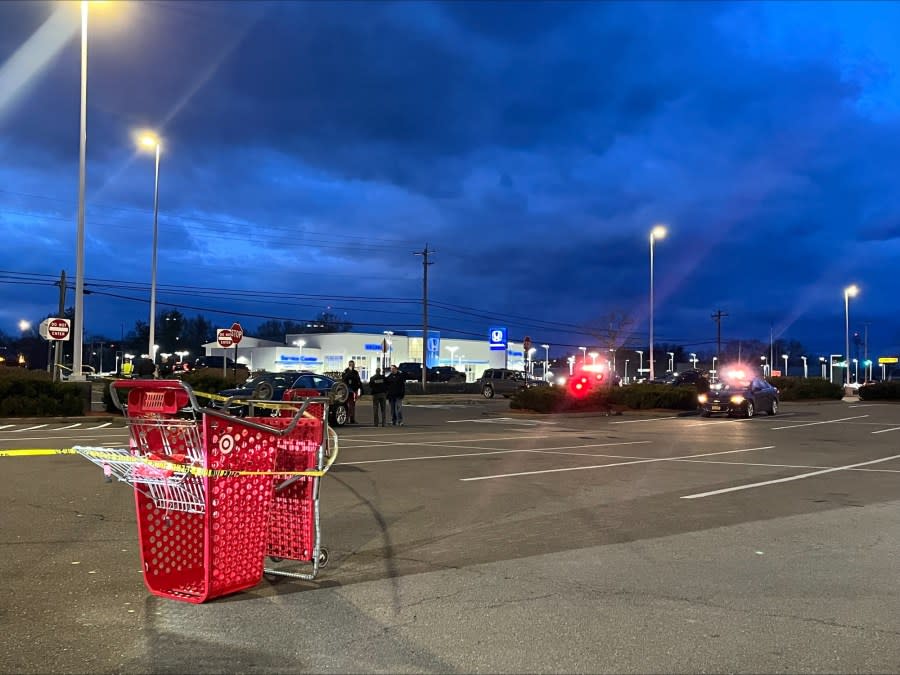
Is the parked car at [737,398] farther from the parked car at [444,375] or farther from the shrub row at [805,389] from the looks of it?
the parked car at [444,375]

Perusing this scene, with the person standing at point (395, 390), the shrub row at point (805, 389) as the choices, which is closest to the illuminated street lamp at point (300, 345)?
the shrub row at point (805, 389)

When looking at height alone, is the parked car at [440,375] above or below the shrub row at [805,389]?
above

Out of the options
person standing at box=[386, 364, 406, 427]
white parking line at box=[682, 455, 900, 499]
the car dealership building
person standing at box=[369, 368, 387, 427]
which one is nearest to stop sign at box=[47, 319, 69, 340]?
person standing at box=[369, 368, 387, 427]

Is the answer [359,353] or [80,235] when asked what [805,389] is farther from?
[359,353]

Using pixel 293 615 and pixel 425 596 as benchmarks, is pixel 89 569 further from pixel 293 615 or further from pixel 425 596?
pixel 425 596

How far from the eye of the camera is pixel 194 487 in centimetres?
513

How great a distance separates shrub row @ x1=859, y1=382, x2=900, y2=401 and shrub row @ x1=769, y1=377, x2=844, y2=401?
162cm

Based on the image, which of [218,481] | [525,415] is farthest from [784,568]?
[525,415]

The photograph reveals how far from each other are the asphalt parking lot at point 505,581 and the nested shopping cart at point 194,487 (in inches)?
9.5

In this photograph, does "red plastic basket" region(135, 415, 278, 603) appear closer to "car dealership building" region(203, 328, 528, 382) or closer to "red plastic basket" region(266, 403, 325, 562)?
"red plastic basket" region(266, 403, 325, 562)

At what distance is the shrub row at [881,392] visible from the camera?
4362cm

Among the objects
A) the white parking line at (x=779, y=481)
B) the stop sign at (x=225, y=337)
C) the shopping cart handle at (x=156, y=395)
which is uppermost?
the stop sign at (x=225, y=337)

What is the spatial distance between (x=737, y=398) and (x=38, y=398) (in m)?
22.8

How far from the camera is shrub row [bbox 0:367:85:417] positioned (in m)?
22.0
